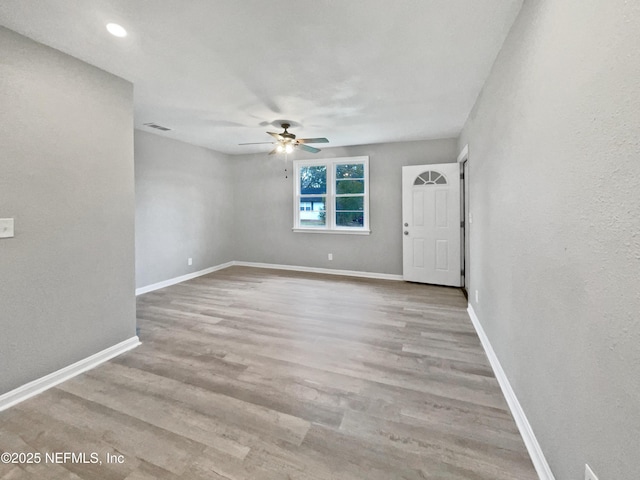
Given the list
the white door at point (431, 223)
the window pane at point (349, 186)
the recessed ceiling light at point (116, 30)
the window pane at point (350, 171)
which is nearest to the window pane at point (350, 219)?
the window pane at point (349, 186)

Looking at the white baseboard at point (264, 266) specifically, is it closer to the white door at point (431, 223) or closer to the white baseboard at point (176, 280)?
the white baseboard at point (176, 280)

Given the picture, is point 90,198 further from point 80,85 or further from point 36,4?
point 36,4

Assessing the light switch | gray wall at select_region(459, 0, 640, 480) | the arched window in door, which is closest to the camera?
gray wall at select_region(459, 0, 640, 480)

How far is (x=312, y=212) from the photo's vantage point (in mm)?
5770

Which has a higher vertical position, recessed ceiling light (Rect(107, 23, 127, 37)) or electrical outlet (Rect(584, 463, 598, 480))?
recessed ceiling light (Rect(107, 23, 127, 37))

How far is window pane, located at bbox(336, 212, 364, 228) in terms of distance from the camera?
541 centimetres

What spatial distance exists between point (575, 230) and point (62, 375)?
3.29 meters

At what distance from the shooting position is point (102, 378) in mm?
2127

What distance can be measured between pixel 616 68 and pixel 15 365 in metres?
3.44

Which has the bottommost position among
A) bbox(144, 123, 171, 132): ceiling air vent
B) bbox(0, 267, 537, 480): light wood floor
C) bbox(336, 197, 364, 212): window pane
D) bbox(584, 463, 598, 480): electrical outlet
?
bbox(0, 267, 537, 480): light wood floor

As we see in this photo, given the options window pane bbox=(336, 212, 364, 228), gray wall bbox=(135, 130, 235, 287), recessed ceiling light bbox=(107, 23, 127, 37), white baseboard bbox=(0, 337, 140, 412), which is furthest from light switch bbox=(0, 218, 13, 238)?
window pane bbox=(336, 212, 364, 228)

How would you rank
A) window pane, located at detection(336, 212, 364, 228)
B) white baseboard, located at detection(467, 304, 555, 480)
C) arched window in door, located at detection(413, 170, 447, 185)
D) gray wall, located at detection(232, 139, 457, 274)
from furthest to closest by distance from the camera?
window pane, located at detection(336, 212, 364, 228), gray wall, located at detection(232, 139, 457, 274), arched window in door, located at detection(413, 170, 447, 185), white baseboard, located at detection(467, 304, 555, 480)

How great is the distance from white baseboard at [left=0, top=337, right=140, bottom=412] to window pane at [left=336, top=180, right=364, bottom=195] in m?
4.07

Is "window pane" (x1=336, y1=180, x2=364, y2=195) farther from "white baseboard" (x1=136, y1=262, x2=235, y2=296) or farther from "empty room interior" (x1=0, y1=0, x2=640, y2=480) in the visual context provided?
"white baseboard" (x1=136, y1=262, x2=235, y2=296)
